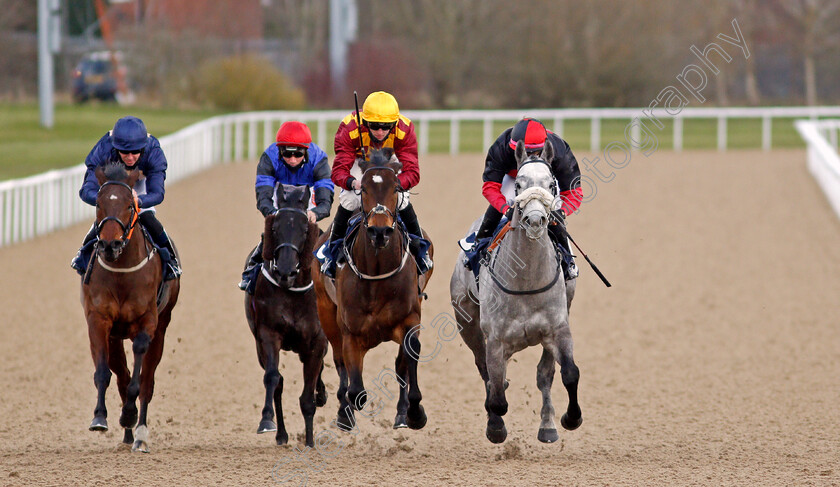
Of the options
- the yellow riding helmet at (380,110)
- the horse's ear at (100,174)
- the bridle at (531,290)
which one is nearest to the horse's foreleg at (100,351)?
the horse's ear at (100,174)

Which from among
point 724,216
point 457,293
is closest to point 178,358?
point 457,293

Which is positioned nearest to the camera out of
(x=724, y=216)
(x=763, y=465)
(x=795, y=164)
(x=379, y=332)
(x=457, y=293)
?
(x=763, y=465)

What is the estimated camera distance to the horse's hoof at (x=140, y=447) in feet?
23.1

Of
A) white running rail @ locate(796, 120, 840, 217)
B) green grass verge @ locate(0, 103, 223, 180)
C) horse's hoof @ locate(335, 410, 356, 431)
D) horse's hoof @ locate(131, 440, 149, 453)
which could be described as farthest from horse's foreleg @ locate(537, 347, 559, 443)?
green grass verge @ locate(0, 103, 223, 180)

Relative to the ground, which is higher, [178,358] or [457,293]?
[457,293]

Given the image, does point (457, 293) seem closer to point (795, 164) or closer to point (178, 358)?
point (178, 358)

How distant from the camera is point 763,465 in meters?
6.52

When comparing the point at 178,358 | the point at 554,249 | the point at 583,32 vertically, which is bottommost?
the point at 178,358

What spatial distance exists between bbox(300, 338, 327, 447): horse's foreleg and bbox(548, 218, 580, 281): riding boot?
167 centimetres

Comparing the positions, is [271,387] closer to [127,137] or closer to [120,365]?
[120,365]

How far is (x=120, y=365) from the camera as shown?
24.9 feet

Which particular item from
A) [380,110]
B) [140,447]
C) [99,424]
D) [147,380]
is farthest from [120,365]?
[380,110]

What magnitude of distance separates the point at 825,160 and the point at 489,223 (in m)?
11.6

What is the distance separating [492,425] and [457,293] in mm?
1194
